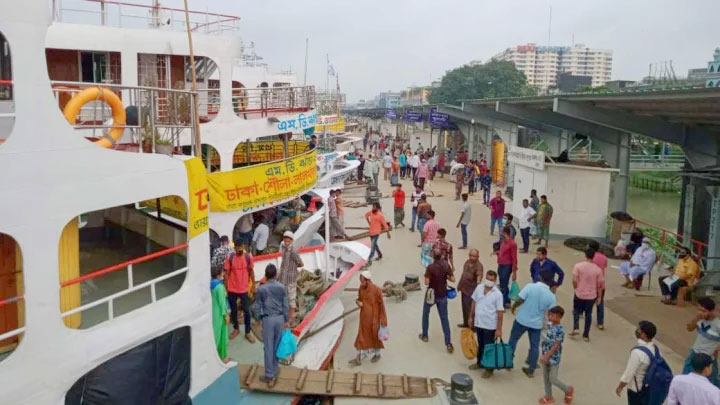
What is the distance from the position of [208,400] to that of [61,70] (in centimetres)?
874

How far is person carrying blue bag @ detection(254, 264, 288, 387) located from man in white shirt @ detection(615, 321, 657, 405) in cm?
367

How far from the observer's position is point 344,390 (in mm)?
6934

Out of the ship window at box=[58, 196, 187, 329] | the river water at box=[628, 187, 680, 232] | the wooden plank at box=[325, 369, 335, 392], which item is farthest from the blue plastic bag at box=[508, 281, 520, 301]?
the river water at box=[628, 187, 680, 232]

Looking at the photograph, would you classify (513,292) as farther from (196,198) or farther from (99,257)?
(99,257)

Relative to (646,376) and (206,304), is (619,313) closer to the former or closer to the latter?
(646,376)

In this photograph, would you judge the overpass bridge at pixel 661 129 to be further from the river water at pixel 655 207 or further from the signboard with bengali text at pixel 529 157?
the river water at pixel 655 207

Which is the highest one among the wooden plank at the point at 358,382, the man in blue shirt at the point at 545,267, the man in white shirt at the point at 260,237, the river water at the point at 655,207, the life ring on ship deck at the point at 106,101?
the life ring on ship deck at the point at 106,101

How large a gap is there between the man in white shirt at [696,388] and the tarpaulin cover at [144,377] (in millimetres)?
4573

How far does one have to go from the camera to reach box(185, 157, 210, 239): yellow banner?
5.96m

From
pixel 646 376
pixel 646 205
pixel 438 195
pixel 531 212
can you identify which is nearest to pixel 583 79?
pixel 646 205

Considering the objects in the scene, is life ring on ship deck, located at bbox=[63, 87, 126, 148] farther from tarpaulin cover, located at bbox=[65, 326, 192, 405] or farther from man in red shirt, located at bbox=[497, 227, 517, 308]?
man in red shirt, located at bbox=[497, 227, 517, 308]

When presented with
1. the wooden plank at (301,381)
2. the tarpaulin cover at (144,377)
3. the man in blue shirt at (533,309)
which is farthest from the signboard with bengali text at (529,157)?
the tarpaulin cover at (144,377)

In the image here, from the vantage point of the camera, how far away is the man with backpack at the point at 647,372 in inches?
227

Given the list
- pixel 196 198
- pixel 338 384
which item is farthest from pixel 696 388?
pixel 196 198
